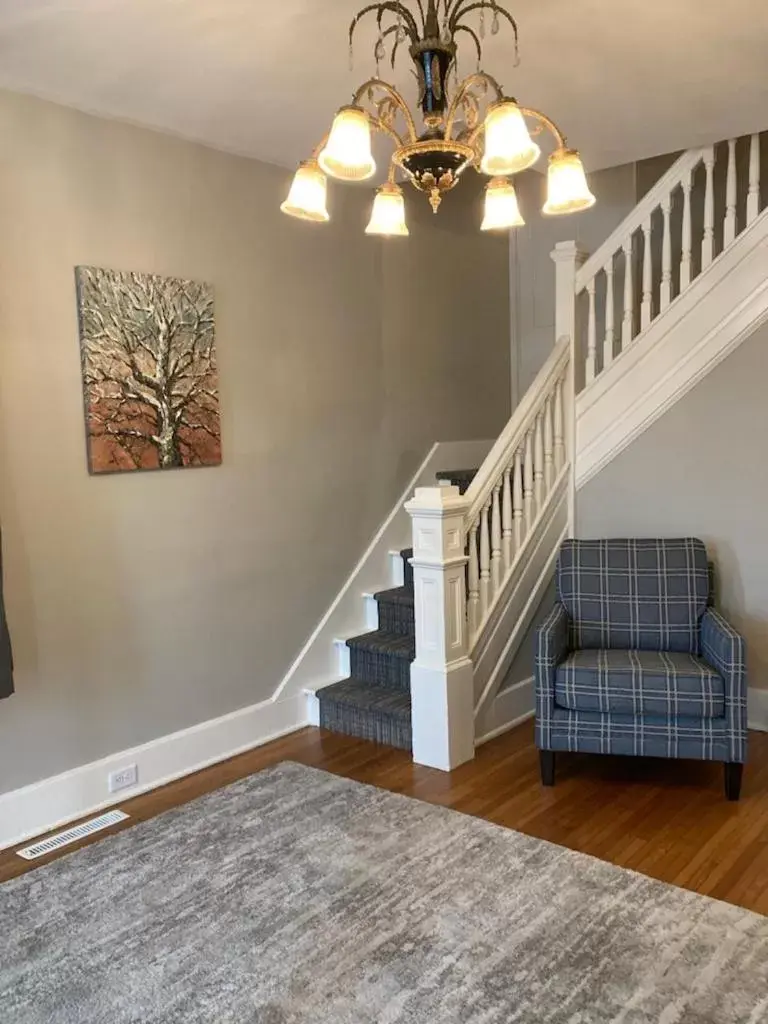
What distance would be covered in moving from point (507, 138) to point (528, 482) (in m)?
2.21

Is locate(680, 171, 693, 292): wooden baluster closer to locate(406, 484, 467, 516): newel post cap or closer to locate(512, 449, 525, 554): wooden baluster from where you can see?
locate(512, 449, 525, 554): wooden baluster

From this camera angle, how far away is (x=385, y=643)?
13.2 ft

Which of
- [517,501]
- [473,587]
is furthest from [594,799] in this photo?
[517,501]

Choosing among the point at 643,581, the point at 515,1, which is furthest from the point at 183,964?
the point at 515,1

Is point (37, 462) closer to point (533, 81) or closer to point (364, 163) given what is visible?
point (364, 163)

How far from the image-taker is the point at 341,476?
4.12 meters

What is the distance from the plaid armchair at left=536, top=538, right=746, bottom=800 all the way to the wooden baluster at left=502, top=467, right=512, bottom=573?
28cm

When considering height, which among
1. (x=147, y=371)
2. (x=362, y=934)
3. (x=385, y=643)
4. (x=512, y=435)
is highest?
(x=147, y=371)

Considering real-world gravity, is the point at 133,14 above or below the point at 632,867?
above

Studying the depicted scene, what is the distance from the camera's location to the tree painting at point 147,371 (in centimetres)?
305

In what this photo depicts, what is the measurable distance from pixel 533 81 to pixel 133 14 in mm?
1348

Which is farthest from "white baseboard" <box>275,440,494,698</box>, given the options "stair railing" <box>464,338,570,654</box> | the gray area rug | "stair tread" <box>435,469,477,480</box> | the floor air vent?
the gray area rug

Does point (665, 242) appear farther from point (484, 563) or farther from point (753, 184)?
point (484, 563)

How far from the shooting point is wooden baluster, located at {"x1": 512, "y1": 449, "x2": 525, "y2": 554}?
382cm
